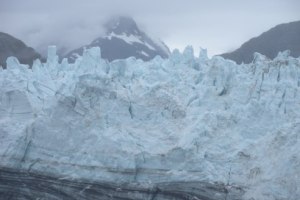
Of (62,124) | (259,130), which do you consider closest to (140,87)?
(62,124)

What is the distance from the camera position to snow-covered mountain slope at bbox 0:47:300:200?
19.9 meters

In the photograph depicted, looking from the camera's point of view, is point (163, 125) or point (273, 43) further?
point (273, 43)

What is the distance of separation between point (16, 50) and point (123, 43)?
5256 mm

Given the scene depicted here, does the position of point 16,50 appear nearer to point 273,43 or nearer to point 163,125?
point 273,43

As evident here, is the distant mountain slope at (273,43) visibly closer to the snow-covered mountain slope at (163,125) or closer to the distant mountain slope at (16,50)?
the snow-covered mountain slope at (163,125)

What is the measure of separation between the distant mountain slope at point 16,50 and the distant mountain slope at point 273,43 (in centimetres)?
976

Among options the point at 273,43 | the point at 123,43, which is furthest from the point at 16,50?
the point at 273,43

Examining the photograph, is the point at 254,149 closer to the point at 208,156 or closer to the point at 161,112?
the point at 208,156

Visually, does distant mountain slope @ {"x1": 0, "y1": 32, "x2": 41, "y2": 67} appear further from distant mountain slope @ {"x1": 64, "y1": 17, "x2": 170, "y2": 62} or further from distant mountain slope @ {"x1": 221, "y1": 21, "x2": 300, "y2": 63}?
distant mountain slope @ {"x1": 221, "y1": 21, "x2": 300, "y2": 63}

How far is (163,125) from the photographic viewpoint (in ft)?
70.1

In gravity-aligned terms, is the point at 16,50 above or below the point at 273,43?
below

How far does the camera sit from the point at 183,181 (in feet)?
66.0

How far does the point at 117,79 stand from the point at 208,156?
4399 mm

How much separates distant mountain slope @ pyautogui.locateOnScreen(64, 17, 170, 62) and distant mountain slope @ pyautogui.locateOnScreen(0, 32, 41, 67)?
1.89 metres
